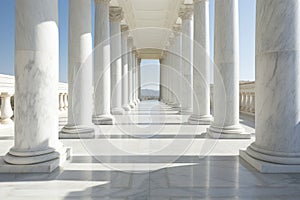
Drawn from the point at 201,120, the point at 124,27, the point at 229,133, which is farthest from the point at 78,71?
the point at 124,27

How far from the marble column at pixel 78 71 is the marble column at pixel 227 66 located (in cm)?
2908

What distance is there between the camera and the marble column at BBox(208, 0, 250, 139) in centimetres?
6057

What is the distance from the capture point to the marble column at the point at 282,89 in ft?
124

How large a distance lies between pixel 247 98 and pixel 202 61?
142 feet

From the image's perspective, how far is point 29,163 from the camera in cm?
3709

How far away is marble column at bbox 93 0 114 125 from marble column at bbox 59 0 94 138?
23842 millimetres

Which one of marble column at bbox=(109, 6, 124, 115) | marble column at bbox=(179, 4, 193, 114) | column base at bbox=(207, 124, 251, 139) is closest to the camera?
column base at bbox=(207, 124, 251, 139)

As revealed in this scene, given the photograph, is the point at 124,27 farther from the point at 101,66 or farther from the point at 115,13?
the point at 101,66

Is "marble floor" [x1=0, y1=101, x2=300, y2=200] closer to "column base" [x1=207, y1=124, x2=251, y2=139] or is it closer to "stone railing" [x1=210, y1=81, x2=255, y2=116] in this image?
"column base" [x1=207, y1=124, x2=251, y2=139]

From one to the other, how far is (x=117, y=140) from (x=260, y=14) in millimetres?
37449

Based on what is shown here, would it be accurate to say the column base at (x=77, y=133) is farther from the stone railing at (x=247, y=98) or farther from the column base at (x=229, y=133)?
the stone railing at (x=247, y=98)

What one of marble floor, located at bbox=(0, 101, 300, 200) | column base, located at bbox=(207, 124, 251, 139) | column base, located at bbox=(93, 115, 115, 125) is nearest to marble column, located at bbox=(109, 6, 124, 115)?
column base, located at bbox=(93, 115, 115, 125)

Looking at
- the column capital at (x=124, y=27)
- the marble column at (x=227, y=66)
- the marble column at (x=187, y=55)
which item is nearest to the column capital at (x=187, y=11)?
the marble column at (x=187, y=55)

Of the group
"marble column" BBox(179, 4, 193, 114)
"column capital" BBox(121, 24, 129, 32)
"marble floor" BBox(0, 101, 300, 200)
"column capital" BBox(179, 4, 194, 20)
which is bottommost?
"marble floor" BBox(0, 101, 300, 200)
